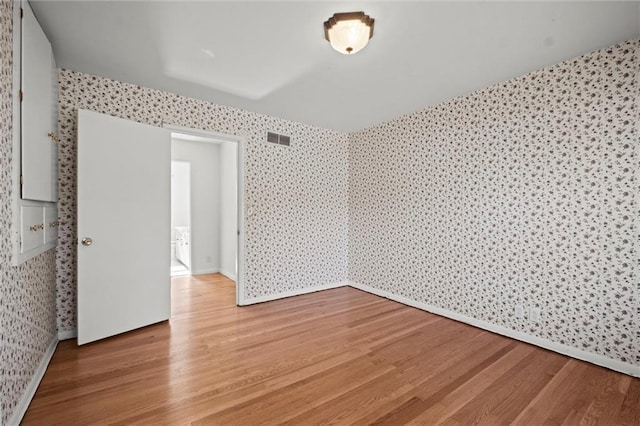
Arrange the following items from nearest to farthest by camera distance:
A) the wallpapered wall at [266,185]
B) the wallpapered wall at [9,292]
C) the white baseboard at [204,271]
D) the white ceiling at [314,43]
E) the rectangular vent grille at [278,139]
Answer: the wallpapered wall at [9,292], the white ceiling at [314,43], the wallpapered wall at [266,185], the rectangular vent grille at [278,139], the white baseboard at [204,271]

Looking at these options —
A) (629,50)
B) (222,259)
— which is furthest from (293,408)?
(222,259)

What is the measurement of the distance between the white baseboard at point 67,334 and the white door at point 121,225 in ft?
1.00

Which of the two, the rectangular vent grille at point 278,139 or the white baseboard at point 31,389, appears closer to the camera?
the white baseboard at point 31,389

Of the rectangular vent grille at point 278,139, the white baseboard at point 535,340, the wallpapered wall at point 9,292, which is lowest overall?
the white baseboard at point 535,340

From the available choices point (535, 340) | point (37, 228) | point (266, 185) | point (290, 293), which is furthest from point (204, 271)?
point (535, 340)

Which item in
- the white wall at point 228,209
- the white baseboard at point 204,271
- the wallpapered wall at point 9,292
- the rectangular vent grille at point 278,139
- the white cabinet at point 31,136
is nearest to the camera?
the wallpapered wall at point 9,292

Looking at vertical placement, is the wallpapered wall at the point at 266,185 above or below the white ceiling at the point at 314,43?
below

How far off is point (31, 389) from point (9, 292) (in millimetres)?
719

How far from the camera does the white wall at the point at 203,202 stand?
5.10 metres

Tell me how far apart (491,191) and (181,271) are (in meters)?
5.26

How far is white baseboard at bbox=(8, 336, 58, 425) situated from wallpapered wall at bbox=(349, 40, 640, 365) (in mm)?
3469

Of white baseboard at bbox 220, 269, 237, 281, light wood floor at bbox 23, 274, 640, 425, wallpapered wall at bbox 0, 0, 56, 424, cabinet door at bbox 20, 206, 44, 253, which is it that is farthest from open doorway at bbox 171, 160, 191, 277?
wallpapered wall at bbox 0, 0, 56, 424

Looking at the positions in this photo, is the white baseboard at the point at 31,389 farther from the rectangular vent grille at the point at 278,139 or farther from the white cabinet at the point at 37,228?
the rectangular vent grille at the point at 278,139

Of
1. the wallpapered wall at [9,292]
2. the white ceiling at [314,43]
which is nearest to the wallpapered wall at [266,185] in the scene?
the white ceiling at [314,43]
